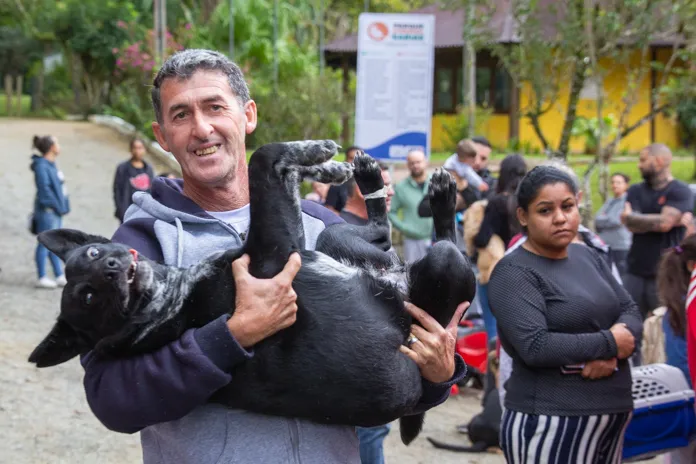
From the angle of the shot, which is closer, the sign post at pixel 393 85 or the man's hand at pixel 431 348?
the man's hand at pixel 431 348

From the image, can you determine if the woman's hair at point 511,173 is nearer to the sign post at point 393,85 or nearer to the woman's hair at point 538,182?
the woman's hair at point 538,182

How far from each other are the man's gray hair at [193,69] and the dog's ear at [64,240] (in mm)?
411

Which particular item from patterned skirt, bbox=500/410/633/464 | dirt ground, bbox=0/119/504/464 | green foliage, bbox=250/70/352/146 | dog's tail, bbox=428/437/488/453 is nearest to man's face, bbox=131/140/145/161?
dirt ground, bbox=0/119/504/464

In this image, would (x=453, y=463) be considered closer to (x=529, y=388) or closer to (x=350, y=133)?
(x=529, y=388)

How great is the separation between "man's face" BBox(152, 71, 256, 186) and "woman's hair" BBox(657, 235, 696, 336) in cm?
303

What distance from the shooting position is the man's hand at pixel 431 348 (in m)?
2.44

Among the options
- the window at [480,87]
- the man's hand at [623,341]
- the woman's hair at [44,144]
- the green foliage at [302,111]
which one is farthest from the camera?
the window at [480,87]

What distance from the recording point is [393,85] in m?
10.7

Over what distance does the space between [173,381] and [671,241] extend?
7.00m

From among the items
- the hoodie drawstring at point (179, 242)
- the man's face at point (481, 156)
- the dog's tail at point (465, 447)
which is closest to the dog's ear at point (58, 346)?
the hoodie drawstring at point (179, 242)

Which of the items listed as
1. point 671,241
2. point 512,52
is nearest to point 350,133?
point 512,52

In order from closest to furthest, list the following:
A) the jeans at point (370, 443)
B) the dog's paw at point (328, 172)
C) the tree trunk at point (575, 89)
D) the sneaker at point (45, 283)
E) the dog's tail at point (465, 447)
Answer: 1. the dog's paw at point (328, 172)
2. the jeans at point (370, 443)
3. the dog's tail at point (465, 447)
4. the tree trunk at point (575, 89)
5. the sneaker at point (45, 283)

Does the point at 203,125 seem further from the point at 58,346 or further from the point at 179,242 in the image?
the point at 58,346

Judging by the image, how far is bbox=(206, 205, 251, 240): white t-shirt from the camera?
257 cm
